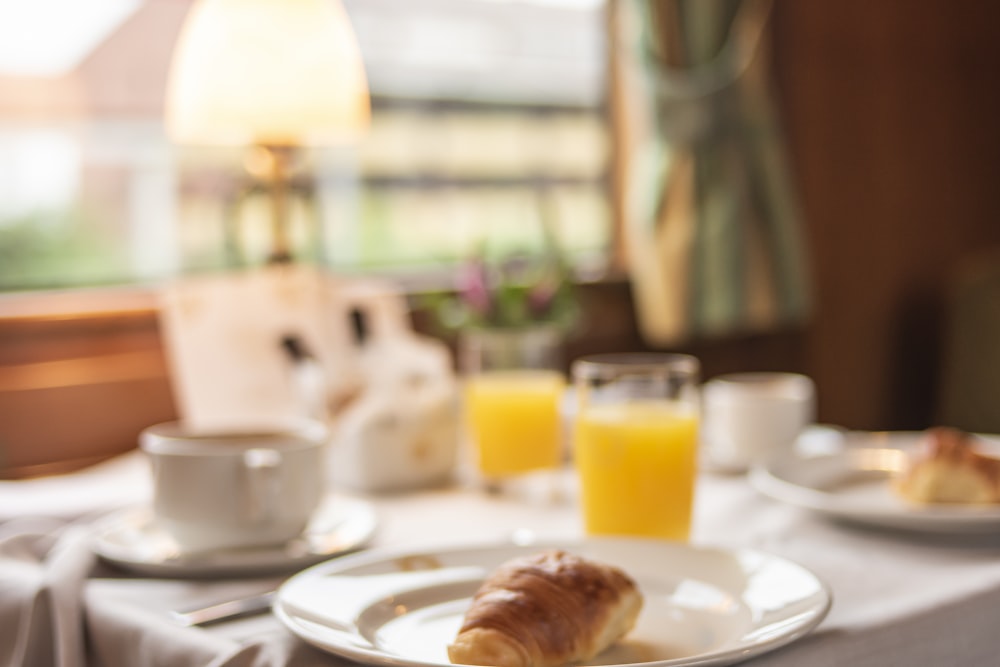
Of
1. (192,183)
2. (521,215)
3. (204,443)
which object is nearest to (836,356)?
(521,215)

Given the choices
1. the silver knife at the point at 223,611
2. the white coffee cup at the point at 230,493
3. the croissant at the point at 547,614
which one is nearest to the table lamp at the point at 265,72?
the white coffee cup at the point at 230,493

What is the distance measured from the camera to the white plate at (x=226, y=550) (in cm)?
84

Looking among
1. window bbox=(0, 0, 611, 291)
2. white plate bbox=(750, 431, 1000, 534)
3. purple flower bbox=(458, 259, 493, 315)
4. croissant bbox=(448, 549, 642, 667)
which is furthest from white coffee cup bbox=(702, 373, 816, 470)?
croissant bbox=(448, 549, 642, 667)

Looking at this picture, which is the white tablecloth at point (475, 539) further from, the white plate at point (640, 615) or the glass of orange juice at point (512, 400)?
the glass of orange juice at point (512, 400)

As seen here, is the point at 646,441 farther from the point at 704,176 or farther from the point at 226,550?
the point at 704,176

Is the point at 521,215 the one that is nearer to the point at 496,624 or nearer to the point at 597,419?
the point at 597,419

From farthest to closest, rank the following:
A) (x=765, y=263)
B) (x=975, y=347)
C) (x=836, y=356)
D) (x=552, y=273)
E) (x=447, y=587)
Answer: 1. (x=836, y=356)
2. (x=765, y=263)
3. (x=975, y=347)
4. (x=552, y=273)
5. (x=447, y=587)

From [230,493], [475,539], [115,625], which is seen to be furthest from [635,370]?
[115,625]

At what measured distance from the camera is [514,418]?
4.09 feet

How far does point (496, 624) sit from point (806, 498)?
1.50 feet

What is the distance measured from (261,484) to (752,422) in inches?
24.7

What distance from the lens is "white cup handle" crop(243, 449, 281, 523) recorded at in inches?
→ 33.4

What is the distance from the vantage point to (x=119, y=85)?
2.14 meters

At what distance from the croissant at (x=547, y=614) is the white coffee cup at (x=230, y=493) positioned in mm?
259
